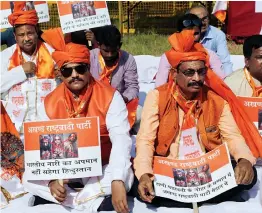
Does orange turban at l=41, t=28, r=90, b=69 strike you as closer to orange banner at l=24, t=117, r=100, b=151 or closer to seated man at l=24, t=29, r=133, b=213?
seated man at l=24, t=29, r=133, b=213

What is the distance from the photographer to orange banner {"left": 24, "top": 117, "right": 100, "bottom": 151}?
11.6 ft

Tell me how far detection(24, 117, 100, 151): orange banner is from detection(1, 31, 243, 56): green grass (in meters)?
6.67

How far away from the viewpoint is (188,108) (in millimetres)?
3803

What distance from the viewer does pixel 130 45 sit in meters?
10.9

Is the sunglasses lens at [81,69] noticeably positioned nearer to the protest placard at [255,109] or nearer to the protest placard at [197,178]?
the protest placard at [197,178]

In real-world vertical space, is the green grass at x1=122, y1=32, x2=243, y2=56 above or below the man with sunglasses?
below

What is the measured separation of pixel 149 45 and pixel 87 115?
24.1 ft

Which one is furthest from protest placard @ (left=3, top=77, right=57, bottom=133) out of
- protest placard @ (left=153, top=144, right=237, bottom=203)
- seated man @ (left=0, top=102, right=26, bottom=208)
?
protest placard @ (left=153, top=144, right=237, bottom=203)

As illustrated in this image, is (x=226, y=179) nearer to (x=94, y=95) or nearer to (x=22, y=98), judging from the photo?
(x=94, y=95)

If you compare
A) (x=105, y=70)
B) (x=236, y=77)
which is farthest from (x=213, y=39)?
(x=236, y=77)

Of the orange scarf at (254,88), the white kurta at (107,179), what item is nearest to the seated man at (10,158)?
the white kurta at (107,179)

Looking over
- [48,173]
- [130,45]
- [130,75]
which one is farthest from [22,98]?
[130,45]

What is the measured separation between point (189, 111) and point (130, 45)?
23.9 feet

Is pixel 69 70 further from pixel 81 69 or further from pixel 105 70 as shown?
pixel 105 70
